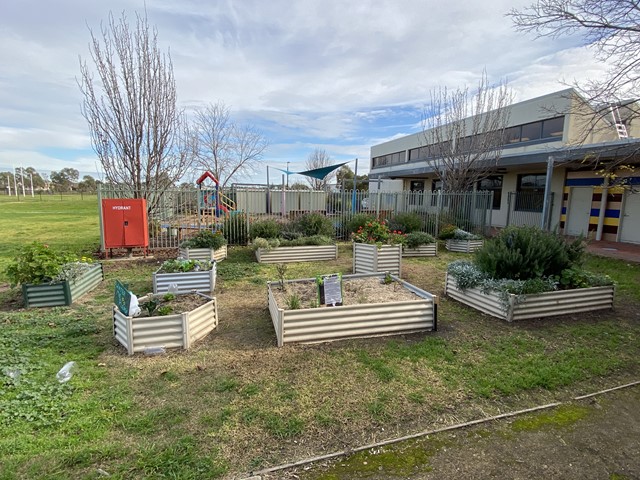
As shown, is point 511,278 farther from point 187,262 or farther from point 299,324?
point 187,262

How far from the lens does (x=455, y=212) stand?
13.6m

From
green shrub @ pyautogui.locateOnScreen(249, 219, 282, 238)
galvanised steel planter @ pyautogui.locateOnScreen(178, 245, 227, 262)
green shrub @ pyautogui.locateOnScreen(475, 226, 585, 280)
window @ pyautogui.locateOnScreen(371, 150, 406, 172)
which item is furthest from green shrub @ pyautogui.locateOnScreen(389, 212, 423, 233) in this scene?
window @ pyautogui.locateOnScreen(371, 150, 406, 172)

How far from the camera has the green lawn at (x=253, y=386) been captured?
230 cm

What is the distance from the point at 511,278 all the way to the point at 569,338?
4.04 feet

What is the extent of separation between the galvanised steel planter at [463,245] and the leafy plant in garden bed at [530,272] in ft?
16.9

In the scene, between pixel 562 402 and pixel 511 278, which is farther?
pixel 511 278

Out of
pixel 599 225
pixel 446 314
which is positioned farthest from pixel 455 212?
pixel 446 314

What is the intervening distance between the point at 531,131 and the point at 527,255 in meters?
14.4

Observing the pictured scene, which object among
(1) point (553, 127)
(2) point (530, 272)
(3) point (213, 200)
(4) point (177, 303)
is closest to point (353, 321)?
(4) point (177, 303)

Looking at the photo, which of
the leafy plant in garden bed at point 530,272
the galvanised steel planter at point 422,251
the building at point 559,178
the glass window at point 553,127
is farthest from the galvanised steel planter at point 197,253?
the glass window at point 553,127

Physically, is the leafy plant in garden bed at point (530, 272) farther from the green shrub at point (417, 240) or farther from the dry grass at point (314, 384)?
the green shrub at point (417, 240)

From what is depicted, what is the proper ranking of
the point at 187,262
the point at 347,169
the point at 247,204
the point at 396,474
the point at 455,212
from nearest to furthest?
the point at 396,474, the point at 187,262, the point at 247,204, the point at 455,212, the point at 347,169

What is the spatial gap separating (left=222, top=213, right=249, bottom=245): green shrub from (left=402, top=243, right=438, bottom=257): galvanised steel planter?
482 centimetres

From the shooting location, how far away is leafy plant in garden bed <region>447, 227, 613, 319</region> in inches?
194
